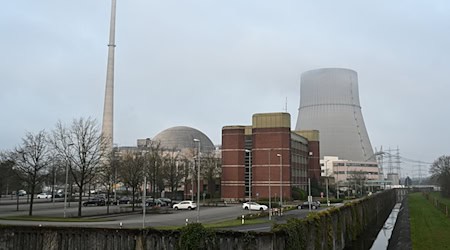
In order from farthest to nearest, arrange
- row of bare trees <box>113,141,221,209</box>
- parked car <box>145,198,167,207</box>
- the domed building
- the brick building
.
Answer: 1. the domed building
2. the brick building
3. parked car <box>145,198,167,207</box>
4. row of bare trees <box>113,141,221,209</box>

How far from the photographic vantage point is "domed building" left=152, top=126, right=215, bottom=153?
522 ft

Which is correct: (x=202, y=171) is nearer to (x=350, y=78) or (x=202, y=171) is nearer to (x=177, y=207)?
(x=177, y=207)

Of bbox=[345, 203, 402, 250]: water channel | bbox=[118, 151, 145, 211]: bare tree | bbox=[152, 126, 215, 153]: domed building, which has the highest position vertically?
bbox=[152, 126, 215, 153]: domed building

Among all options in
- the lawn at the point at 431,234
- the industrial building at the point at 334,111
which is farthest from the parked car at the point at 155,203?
the industrial building at the point at 334,111

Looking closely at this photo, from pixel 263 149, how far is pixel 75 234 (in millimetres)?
68733

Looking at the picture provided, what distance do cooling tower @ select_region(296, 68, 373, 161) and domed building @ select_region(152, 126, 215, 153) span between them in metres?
53.1

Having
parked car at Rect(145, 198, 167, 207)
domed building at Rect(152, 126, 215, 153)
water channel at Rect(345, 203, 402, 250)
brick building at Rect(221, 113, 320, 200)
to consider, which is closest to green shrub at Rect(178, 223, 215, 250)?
water channel at Rect(345, 203, 402, 250)

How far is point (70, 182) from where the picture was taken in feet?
267

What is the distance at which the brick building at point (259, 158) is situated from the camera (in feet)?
260

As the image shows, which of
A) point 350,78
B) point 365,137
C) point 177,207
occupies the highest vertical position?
point 350,78

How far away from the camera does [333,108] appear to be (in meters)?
110

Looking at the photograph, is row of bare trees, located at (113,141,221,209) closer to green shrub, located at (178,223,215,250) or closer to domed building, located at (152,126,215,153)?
green shrub, located at (178,223,215,250)

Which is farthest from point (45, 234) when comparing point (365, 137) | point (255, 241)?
point (365, 137)

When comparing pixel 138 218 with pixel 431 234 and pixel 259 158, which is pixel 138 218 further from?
pixel 259 158
